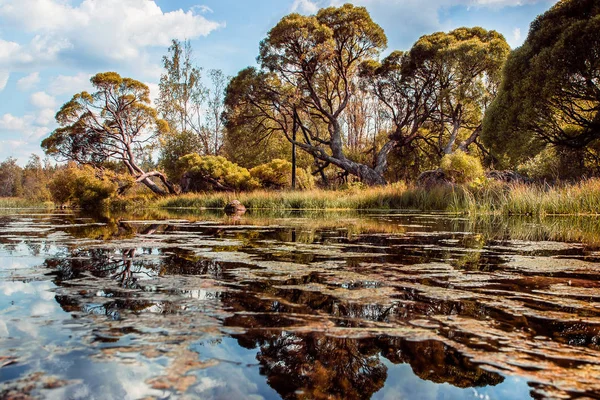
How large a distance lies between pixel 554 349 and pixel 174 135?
1138 inches

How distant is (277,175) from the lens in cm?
2339

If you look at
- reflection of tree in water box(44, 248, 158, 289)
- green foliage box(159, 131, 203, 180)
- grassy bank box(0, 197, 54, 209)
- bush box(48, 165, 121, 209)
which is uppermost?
green foliage box(159, 131, 203, 180)

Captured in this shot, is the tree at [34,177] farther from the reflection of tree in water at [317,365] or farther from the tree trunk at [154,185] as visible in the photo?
the reflection of tree in water at [317,365]

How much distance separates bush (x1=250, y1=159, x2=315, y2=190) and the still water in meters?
19.7

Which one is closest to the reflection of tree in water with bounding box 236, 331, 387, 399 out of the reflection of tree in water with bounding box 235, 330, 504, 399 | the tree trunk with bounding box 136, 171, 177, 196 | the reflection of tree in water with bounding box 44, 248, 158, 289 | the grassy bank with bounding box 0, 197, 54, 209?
the reflection of tree in water with bounding box 235, 330, 504, 399

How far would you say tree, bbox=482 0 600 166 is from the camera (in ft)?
41.0

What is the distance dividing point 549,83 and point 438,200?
4719mm

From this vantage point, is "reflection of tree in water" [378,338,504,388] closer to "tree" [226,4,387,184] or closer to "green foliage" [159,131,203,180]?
"tree" [226,4,387,184]

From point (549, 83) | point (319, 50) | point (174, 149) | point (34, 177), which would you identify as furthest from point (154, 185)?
point (34, 177)

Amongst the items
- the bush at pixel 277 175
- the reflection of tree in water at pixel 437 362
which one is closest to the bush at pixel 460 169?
the bush at pixel 277 175

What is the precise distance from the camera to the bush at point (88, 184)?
70.6 ft

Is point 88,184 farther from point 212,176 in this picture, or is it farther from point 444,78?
point 444,78

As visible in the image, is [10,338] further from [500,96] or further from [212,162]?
[212,162]

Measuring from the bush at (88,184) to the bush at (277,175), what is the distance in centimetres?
691
